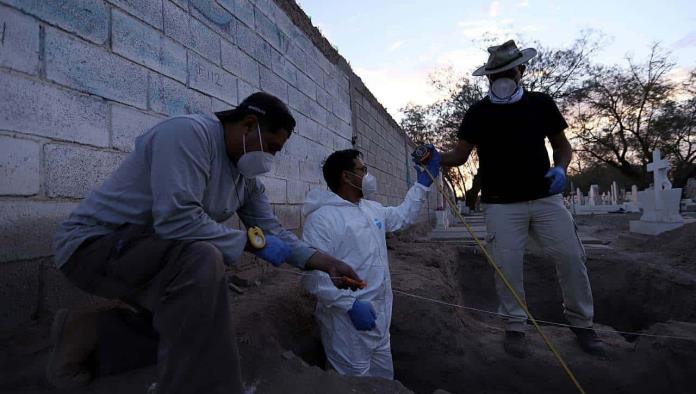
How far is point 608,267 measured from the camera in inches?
251

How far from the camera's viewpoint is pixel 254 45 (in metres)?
3.98

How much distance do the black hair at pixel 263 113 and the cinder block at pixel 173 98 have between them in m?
1.08

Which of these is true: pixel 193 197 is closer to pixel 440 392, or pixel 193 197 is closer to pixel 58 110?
pixel 58 110

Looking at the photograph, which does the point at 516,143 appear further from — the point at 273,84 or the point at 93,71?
the point at 93,71

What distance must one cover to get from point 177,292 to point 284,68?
346 cm

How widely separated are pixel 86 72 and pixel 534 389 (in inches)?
130

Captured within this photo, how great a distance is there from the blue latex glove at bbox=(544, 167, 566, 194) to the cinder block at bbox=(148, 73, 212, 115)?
244 cm

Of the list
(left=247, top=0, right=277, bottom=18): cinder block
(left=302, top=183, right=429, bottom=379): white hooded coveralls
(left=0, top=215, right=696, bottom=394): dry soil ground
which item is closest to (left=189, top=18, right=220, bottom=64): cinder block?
(left=247, top=0, right=277, bottom=18): cinder block

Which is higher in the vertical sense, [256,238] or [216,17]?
[216,17]

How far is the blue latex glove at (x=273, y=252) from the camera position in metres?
1.81

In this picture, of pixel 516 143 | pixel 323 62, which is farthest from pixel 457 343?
pixel 323 62

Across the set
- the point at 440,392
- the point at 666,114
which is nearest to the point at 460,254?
→ the point at 440,392

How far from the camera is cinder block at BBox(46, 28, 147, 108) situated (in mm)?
2059

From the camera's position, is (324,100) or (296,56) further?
(324,100)
